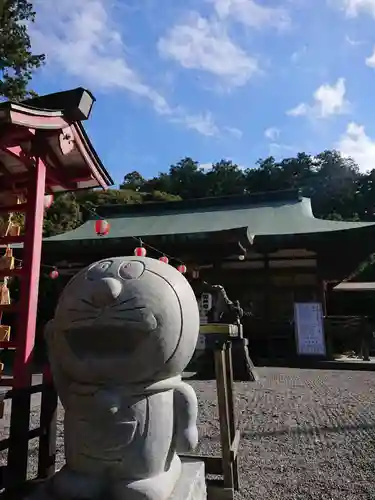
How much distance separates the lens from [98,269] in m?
1.98

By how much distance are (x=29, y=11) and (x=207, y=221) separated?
9.56 meters

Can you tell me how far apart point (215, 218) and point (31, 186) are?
10562mm

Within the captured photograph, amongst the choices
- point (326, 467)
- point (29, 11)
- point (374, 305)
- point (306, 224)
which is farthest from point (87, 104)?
point (374, 305)

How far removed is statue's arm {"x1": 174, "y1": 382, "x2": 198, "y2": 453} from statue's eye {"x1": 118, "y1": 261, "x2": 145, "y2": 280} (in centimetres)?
58

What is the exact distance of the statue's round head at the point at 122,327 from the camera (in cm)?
182

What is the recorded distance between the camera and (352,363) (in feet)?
30.7

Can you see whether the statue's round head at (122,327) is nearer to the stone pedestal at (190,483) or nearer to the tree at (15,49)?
the stone pedestal at (190,483)

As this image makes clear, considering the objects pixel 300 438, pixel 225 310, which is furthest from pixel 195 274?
pixel 300 438

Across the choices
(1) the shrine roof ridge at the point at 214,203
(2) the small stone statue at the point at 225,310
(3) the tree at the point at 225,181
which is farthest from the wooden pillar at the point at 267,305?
(3) the tree at the point at 225,181

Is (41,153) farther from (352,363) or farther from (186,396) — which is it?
(352,363)

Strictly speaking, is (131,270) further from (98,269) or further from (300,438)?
(300,438)

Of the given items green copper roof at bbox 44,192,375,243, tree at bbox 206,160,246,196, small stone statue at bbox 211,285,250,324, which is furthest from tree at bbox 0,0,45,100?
tree at bbox 206,160,246,196

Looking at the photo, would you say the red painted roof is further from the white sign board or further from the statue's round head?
the white sign board

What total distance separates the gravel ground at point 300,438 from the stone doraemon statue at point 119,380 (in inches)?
48.3
